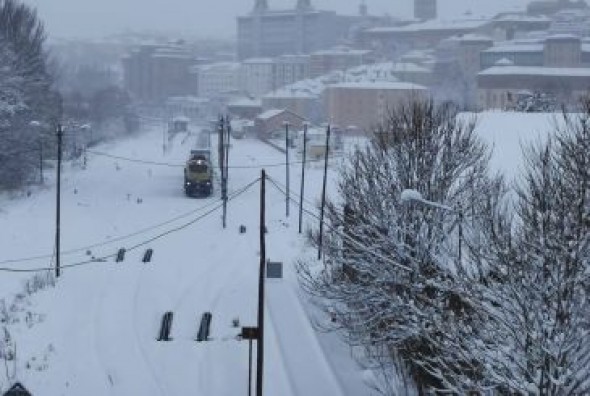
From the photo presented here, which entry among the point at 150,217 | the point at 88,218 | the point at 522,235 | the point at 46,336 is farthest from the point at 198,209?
the point at 522,235

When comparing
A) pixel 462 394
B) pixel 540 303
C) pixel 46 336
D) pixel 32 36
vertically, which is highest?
pixel 32 36

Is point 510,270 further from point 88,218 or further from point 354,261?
point 88,218

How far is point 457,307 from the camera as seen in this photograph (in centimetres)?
1923

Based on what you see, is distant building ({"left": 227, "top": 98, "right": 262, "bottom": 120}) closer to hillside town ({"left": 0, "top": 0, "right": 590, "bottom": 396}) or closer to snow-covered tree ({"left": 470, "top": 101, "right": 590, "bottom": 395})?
hillside town ({"left": 0, "top": 0, "right": 590, "bottom": 396})

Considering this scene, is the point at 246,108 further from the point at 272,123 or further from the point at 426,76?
the point at 426,76

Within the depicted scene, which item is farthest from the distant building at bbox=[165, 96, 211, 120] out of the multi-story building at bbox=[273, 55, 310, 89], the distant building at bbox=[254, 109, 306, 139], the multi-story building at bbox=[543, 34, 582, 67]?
the multi-story building at bbox=[543, 34, 582, 67]

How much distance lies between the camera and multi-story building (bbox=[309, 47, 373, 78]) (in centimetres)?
17700

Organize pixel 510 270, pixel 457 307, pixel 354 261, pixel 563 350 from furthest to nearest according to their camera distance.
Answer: pixel 354 261
pixel 457 307
pixel 510 270
pixel 563 350

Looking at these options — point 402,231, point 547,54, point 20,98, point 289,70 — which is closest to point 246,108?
point 547,54

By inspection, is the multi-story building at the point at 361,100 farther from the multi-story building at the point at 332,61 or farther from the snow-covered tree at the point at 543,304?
the snow-covered tree at the point at 543,304

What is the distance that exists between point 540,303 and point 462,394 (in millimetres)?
1908

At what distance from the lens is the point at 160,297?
93.2 feet

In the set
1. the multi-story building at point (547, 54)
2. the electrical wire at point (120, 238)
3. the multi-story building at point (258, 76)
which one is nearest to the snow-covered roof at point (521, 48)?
the multi-story building at point (547, 54)

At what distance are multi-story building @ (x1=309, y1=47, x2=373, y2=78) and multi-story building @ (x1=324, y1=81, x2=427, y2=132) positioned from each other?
60.3 meters
